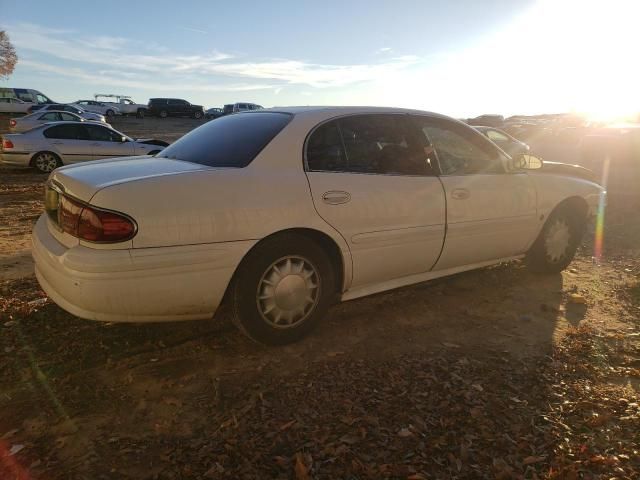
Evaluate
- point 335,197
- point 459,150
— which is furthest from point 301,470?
point 459,150

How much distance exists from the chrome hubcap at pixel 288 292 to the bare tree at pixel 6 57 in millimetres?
66059

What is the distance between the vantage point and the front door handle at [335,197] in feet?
10.1

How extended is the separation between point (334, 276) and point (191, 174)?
1.18 meters

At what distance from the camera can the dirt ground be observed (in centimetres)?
213

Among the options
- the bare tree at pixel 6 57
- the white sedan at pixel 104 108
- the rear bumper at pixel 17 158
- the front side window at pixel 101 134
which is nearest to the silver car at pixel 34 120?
the rear bumper at pixel 17 158

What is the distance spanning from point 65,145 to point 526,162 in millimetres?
11406

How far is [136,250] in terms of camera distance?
2.53m

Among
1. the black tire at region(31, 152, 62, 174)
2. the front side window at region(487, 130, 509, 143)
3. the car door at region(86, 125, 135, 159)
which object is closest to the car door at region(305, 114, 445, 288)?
the car door at region(86, 125, 135, 159)

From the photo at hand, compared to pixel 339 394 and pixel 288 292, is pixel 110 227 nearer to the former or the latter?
pixel 288 292

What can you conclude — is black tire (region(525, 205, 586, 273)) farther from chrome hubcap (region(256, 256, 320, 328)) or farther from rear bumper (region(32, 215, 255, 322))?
rear bumper (region(32, 215, 255, 322))

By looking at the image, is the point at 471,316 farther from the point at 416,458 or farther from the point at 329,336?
the point at 416,458

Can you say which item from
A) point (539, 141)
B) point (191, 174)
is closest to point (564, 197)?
point (191, 174)

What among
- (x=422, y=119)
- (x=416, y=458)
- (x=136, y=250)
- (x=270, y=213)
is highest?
(x=422, y=119)

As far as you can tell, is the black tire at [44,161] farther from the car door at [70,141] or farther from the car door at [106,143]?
the car door at [106,143]
